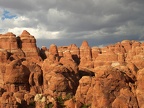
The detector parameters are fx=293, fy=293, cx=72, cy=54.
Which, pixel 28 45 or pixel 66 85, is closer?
pixel 66 85

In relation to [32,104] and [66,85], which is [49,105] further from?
[66,85]

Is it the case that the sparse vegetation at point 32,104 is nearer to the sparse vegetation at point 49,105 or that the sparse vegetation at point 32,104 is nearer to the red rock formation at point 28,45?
the sparse vegetation at point 49,105

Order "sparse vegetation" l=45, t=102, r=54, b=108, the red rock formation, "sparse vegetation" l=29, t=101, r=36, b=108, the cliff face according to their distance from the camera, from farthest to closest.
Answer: the red rock formation
"sparse vegetation" l=29, t=101, r=36, b=108
"sparse vegetation" l=45, t=102, r=54, b=108
the cliff face

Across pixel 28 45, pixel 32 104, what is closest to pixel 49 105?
pixel 32 104

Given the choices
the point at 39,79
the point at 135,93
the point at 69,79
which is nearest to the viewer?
the point at 135,93

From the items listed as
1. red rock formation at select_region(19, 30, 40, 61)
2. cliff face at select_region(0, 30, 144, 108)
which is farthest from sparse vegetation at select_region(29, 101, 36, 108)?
red rock formation at select_region(19, 30, 40, 61)

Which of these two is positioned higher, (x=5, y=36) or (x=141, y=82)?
(x=5, y=36)

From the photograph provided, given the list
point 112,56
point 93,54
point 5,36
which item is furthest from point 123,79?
Answer: point 93,54

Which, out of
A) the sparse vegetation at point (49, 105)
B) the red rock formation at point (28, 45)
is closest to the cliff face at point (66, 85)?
the sparse vegetation at point (49, 105)

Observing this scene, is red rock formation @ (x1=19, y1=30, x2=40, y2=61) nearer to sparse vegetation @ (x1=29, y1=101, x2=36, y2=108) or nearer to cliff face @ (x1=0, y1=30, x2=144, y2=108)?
cliff face @ (x1=0, y1=30, x2=144, y2=108)

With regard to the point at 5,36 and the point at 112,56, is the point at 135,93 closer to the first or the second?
the point at 5,36

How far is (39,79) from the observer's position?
A: 52.5 m

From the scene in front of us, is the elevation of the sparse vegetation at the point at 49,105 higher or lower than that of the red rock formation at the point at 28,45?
lower

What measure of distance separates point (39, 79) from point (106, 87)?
2109cm
